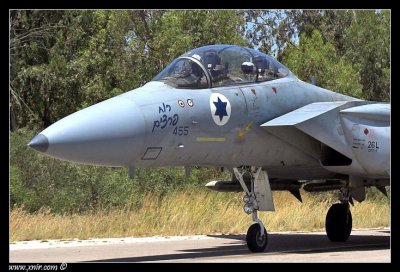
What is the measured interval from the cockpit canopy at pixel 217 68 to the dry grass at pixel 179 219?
543 cm

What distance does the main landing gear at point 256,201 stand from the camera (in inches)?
503

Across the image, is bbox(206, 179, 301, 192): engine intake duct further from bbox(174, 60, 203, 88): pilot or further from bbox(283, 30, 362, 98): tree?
bbox(283, 30, 362, 98): tree

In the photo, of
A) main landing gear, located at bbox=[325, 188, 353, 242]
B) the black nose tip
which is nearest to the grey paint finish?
the black nose tip

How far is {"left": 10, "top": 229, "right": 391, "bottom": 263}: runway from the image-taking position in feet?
40.8

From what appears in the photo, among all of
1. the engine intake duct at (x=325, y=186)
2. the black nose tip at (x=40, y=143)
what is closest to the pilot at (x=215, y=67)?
the black nose tip at (x=40, y=143)

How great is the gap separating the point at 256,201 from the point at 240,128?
1347 mm

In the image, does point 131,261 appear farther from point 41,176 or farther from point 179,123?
point 41,176

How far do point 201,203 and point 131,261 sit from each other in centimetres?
754

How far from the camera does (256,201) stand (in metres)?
13.2

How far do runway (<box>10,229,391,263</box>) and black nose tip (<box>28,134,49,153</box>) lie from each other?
8.54 feet

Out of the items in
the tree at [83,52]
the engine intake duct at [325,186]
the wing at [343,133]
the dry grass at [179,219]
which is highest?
the tree at [83,52]

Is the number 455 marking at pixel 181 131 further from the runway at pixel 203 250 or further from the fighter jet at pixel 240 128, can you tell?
the runway at pixel 203 250

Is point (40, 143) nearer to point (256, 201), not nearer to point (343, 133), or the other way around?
point (256, 201)
